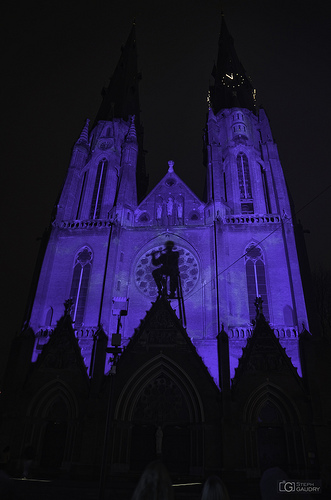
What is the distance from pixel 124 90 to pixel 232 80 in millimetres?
10727

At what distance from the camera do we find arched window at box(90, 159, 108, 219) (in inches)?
989

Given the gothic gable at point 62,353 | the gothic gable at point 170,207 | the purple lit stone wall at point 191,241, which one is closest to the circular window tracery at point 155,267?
the purple lit stone wall at point 191,241

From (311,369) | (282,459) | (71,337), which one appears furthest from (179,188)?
(282,459)

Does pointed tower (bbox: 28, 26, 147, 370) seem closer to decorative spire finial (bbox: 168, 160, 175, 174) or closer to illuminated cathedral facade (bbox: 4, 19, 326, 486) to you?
illuminated cathedral facade (bbox: 4, 19, 326, 486)

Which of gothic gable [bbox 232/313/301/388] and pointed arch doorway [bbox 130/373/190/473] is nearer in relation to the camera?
pointed arch doorway [bbox 130/373/190/473]

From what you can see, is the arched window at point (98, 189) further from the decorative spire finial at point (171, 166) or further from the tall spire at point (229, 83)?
the tall spire at point (229, 83)

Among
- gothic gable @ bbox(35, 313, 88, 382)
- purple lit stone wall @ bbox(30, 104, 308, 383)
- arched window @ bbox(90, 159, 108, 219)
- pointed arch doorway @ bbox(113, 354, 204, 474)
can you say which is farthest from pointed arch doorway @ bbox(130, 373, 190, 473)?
arched window @ bbox(90, 159, 108, 219)

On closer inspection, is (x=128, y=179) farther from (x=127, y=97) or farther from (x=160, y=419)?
(x=160, y=419)

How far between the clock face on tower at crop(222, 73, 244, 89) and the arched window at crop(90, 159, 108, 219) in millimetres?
14766

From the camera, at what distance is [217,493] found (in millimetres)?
3154

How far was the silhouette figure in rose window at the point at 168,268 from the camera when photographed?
19.9m

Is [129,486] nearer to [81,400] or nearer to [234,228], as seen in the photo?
[81,400]

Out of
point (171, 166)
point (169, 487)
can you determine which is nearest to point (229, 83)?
point (171, 166)

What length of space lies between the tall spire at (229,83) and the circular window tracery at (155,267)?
15.5 meters
